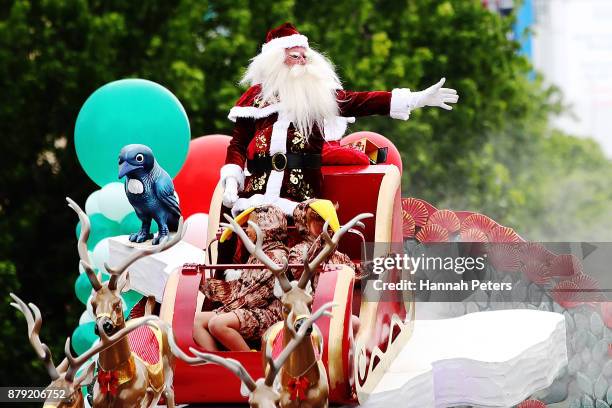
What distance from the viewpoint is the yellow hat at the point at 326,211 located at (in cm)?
673

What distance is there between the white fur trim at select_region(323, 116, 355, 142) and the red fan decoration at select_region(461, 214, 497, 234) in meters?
1.30

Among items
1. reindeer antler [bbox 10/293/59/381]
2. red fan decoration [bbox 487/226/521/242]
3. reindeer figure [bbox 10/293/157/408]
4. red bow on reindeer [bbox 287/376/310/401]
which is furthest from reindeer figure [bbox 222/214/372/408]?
red fan decoration [bbox 487/226/521/242]

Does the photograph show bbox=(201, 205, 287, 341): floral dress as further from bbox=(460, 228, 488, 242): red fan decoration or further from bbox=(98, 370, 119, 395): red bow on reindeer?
bbox=(460, 228, 488, 242): red fan decoration

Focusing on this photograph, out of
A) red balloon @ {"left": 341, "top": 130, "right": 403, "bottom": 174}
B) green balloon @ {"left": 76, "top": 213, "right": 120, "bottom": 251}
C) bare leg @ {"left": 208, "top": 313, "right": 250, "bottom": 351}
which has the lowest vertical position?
bare leg @ {"left": 208, "top": 313, "right": 250, "bottom": 351}

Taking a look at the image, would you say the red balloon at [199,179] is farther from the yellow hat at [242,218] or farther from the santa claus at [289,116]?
the yellow hat at [242,218]

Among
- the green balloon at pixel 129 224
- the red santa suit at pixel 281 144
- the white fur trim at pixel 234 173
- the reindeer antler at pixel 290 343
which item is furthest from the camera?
the green balloon at pixel 129 224

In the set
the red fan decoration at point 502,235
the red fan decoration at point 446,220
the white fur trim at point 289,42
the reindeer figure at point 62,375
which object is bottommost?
the reindeer figure at point 62,375

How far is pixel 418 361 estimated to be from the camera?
6.97 m

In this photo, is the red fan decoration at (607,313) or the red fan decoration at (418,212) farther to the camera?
the red fan decoration at (418,212)

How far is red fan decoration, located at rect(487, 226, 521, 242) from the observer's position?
27.0ft

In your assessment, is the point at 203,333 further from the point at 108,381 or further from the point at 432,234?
the point at 432,234

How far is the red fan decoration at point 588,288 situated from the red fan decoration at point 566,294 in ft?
0.10

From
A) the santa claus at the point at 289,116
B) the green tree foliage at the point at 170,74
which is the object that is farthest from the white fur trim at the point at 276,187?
the green tree foliage at the point at 170,74

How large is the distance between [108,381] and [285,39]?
2.63 m
